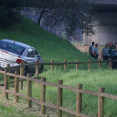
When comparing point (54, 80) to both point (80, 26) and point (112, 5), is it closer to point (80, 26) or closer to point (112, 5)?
point (80, 26)

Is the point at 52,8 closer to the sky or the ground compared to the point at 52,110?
closer to the sky

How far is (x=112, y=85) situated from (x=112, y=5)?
113ft

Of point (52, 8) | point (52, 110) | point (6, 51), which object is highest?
point (52, 8)

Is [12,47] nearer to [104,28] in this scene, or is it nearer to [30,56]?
[30,56]

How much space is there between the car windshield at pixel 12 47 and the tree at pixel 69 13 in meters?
22.9

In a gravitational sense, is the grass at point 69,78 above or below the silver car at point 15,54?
below

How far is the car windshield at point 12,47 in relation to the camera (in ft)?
65.2

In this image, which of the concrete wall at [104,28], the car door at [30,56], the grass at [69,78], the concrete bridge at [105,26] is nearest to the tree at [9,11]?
the grass at [69,78]

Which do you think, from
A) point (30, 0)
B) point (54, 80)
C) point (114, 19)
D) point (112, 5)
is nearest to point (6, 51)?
point (54, 80)

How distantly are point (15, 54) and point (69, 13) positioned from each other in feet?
79.5

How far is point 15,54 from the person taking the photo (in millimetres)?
19344

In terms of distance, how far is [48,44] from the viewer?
128ft

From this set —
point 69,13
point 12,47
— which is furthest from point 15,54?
point 69,13

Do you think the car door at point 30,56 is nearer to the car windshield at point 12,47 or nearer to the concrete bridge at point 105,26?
the car windshield at point 12,47
